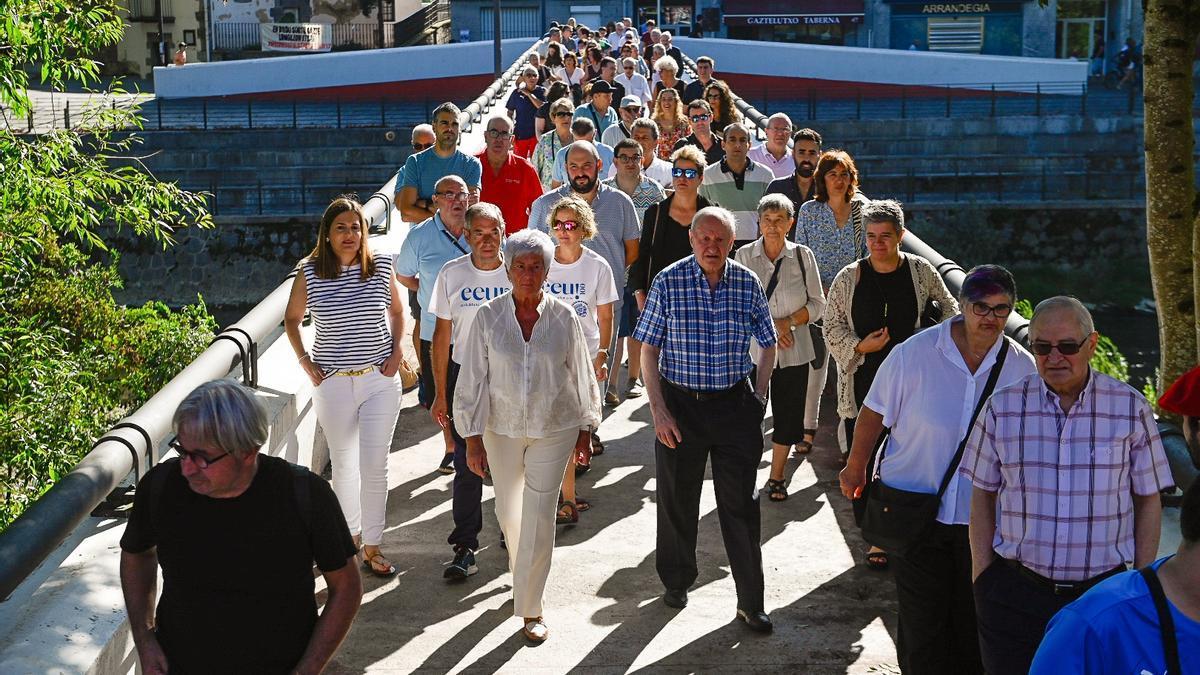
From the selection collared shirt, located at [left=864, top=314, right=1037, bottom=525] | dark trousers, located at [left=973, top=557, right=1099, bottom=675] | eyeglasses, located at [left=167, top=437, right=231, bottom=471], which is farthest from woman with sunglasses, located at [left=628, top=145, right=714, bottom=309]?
eyeglasses, located at [left=167, top=437, right=231, bottom=471]

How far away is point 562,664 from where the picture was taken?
6180 millimetres

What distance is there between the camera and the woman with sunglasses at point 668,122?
13.7m

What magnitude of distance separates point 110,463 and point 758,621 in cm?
280

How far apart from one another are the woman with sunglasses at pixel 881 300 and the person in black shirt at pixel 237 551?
3.63 m

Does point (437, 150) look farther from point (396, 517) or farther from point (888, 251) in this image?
point (888, 251)

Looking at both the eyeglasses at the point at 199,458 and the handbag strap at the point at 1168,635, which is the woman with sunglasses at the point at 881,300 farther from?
the handbag strap at the point at 1168,635

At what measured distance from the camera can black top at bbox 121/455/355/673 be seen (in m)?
3.97

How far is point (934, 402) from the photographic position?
209 inches

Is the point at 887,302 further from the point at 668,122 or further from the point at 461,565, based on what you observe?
the point at 668,122

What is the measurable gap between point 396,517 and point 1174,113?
4673mm

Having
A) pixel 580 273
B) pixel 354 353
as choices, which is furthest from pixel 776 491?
pixel 354 353

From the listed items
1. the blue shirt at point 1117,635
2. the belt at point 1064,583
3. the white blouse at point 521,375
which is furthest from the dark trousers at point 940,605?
the blue shirt at point 1117,635

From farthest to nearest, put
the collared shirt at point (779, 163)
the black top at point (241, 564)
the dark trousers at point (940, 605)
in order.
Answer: the collared shirt at point (779, 163) → the dark trousers at point (940, 605) → the black top at point (241, 564)

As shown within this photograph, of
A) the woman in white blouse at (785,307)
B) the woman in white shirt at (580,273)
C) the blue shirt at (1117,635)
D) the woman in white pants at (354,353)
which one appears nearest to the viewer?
the blue shirt at (1117,635)
